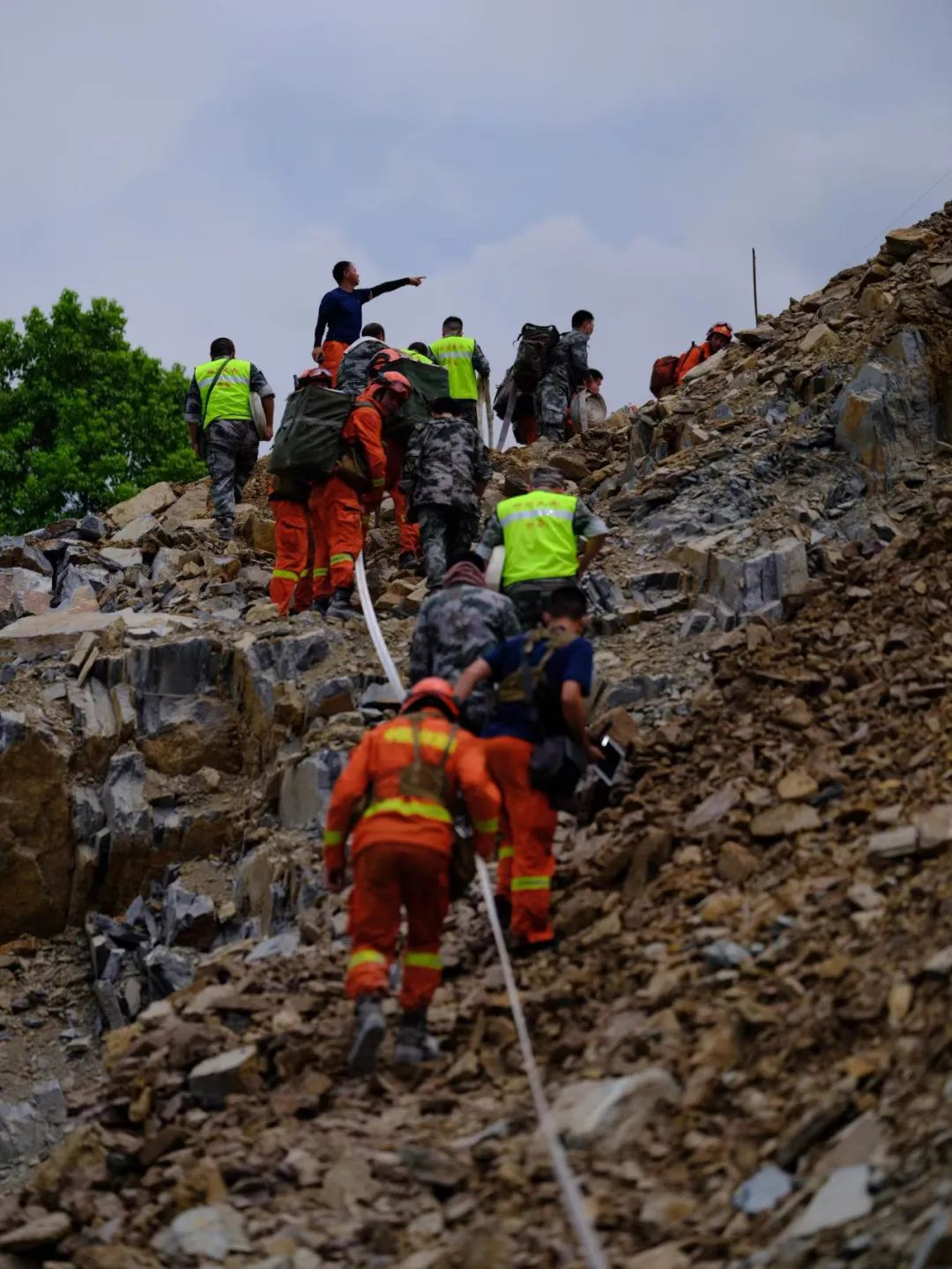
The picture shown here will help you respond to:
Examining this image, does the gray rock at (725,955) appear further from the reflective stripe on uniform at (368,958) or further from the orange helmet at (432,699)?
the orange helmet at (432,699)

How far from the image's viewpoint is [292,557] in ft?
45.6

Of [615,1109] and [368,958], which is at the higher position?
[368,958]

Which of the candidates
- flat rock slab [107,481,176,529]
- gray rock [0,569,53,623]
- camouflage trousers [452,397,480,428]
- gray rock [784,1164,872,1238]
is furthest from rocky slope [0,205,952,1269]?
flat rock slab [107,481,176,529]

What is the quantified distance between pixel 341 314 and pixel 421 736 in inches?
392

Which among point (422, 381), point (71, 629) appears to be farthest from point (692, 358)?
point (71, 629)

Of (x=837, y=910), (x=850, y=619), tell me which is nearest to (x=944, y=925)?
(x=837, y=910)

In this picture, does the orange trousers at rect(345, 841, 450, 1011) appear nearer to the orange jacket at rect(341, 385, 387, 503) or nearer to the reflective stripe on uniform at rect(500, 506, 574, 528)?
the reflective stripe on uniform at rect(500, 506, 574, 528)

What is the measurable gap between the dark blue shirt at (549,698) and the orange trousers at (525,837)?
78mm

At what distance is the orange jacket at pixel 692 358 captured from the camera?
A: 66.4 feet

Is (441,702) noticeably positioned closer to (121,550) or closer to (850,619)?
(850,619)

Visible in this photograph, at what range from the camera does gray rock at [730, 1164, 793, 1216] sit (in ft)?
18.6

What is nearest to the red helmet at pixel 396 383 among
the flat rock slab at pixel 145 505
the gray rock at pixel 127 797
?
the gray rock at pixel 127 797

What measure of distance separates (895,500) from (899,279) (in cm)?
426

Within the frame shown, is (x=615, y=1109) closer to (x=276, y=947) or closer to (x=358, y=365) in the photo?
(x=276, y=947)
